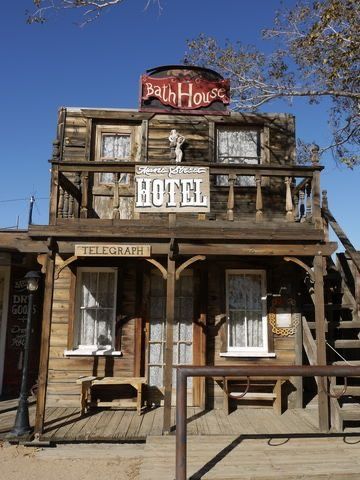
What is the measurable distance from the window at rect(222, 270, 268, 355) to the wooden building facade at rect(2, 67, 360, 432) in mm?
21

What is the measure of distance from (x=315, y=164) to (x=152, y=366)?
496 centimetres

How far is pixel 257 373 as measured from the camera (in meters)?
4.07

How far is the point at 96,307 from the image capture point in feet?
28.7

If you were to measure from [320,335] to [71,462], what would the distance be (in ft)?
13.6

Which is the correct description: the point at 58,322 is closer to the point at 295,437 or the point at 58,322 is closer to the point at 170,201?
the point at 170,201

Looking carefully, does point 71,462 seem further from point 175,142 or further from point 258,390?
point 175,142

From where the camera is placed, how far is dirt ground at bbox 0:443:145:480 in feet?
18.2

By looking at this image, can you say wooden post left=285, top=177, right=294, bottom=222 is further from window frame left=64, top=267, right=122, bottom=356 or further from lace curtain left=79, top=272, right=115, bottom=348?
lace curtain left=79, top=272, right=115, bottom=348

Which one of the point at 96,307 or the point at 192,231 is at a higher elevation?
the point at 192,231

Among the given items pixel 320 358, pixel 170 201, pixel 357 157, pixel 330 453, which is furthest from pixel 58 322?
pixel 357 157

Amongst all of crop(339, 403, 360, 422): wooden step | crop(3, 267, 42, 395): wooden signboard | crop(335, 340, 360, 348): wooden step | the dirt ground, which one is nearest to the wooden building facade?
crop(339, 403, 360, 422): wooden step

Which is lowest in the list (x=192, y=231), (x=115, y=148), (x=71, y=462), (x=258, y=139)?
(x=71, y=462)

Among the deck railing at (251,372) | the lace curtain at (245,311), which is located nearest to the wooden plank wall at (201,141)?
the lace curtain at (245,311)

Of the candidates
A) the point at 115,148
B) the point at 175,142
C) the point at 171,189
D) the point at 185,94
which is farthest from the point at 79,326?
the point at 185,94
